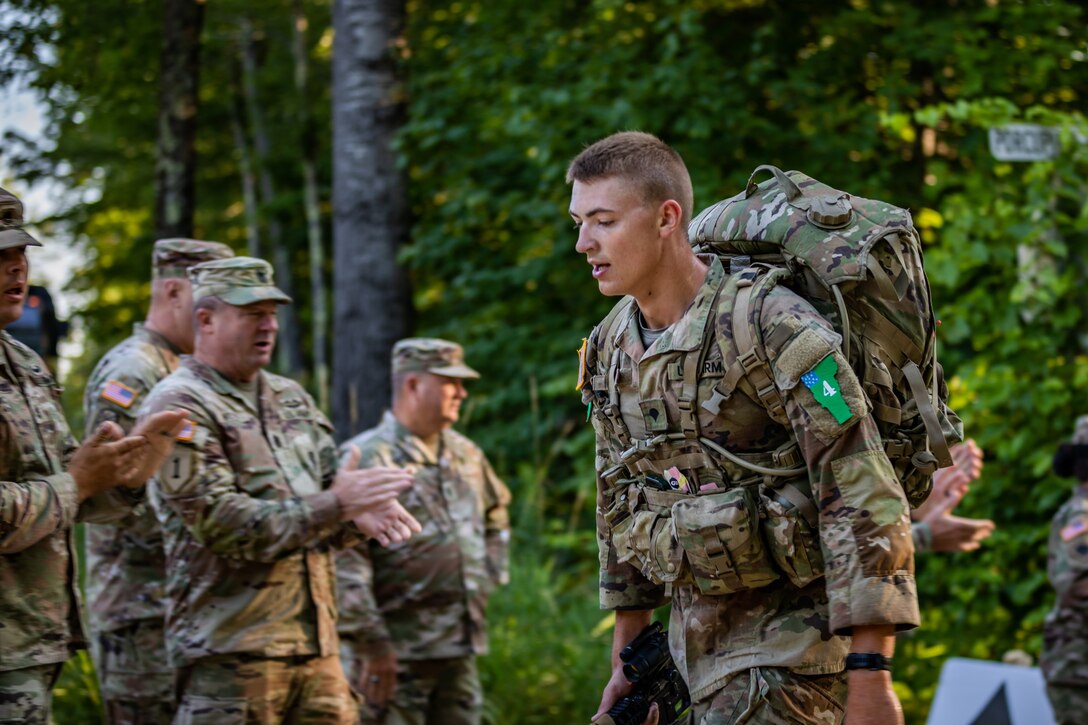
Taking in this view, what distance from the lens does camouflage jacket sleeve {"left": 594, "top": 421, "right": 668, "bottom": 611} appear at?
3914mm

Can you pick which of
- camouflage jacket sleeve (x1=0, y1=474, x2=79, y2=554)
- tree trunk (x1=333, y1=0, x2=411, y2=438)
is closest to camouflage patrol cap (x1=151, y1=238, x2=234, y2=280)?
camouflage jacket sleeve (x1=0, y1=474, x2=79, y2=554)

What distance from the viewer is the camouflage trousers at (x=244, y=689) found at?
4777 mm

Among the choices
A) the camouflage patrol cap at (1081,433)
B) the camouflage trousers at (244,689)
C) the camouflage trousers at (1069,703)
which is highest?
the camouflage patrol cap at (1081,433)

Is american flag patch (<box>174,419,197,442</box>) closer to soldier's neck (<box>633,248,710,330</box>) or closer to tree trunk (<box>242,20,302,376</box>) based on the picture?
soldier's neck (<box>633,248,710,330</box>)

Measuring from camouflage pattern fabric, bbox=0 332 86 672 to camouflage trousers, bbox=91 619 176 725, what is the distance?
135 centimetres

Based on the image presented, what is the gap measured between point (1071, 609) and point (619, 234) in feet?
16.6

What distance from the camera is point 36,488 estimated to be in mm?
3930

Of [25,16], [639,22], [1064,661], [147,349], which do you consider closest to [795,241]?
[147,349]

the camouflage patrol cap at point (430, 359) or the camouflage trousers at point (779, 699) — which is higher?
the camouflage patrol cap at point (430, 359)

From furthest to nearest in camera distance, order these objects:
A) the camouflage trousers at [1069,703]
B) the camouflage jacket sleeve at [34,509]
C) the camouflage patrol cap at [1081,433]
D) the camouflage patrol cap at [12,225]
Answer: the camouflage patrol cap at [1081,433] < the camouflage trousers at [1069,703] < the camouflage patrol cap at [12,225] < the camouflage jacket sleeve at [34,509]

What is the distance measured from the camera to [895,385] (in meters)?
3.49

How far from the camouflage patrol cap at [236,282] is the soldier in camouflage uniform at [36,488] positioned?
0.86m

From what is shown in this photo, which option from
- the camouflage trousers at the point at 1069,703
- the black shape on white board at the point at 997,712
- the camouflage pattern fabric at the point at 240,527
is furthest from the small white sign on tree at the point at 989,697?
the camouflage pattern fabric at the point at 240,527

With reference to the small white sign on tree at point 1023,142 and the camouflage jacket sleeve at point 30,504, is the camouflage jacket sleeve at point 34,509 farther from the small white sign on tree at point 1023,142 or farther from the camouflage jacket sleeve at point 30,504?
the small white sign on tree at point 1023,142
